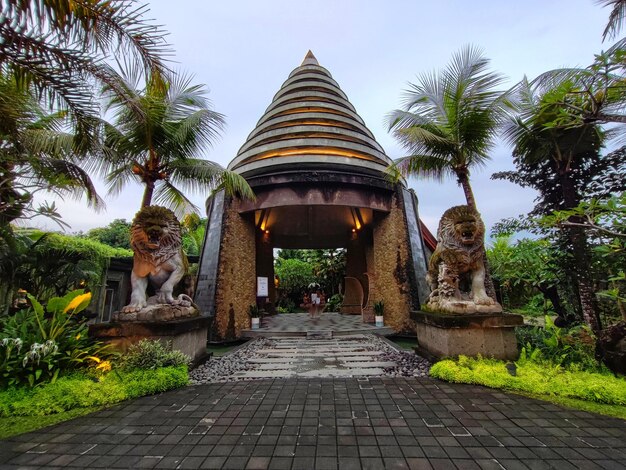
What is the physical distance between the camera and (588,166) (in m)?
7.01

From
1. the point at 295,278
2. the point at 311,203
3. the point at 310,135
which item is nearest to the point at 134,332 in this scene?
the point at 311,203

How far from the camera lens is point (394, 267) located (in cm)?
1017

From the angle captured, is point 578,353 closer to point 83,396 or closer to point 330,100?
point 83,396

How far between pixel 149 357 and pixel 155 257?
1.87m

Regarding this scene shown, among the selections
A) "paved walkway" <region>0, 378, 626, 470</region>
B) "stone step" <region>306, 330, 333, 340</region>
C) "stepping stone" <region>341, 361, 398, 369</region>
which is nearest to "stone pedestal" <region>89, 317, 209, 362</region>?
"paved walkway" <region>0, 378, 626, 470</region>

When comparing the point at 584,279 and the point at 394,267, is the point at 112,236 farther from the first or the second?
the point at 584,279

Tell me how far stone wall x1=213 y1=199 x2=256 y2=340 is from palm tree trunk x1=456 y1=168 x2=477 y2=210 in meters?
7.54

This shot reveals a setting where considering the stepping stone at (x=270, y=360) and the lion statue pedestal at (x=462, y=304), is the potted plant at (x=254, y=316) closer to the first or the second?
the stepping stone at (x=270, y=360)

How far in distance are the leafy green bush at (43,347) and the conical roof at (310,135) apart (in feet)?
24.5

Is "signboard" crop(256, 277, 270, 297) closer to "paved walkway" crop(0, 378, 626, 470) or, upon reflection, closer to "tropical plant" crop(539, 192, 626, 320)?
"paved walkway" crop(0, 378, 626, 470)

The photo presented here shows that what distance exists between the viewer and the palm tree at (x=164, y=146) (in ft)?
20.9

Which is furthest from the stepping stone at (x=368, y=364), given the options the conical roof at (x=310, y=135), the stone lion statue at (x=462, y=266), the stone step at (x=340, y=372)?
the conical roof at (x=310, y=135)

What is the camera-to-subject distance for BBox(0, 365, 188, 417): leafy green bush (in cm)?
339

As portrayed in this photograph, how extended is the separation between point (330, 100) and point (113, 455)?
14.7 m
